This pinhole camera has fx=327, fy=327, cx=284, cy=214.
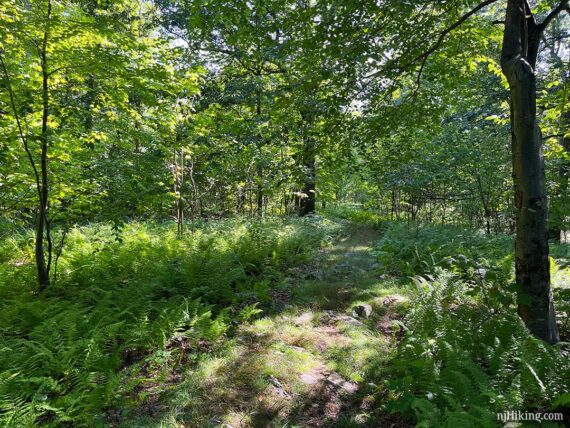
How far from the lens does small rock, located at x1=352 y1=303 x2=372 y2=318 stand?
17.4 ft

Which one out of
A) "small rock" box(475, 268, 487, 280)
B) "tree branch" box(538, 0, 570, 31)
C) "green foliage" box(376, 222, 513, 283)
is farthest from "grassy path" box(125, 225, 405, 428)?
"tree branch" box(538, 0, 570, 31)

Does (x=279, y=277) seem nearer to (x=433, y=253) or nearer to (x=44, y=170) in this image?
(x=433, y=253)

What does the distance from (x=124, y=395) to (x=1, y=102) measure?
16.3 feet

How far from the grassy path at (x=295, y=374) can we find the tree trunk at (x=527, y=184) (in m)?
1.74

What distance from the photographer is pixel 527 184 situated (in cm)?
359

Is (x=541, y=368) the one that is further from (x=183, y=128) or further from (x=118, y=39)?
(x=183, y=128)

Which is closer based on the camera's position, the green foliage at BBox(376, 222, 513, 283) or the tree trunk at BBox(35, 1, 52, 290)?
the tree trunk at BBox(35, 1, 52, 290)

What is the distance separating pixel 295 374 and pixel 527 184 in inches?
131

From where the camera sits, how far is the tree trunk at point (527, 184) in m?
3.55

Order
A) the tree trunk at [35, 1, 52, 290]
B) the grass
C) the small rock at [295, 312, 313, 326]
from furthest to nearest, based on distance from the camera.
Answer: the small rock at [295, 312, 313, 326], the tree trunk at [35, 1, 52, 290], the grass

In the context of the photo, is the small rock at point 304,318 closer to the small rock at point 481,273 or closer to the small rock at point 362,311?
the small rock at point 362,311

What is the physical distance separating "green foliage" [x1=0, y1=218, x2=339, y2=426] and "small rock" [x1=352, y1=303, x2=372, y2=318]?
4.84 feet

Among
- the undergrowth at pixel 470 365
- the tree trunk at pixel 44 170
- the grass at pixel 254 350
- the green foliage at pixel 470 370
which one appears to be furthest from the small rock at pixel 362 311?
the tree trunk at pixel 44 170

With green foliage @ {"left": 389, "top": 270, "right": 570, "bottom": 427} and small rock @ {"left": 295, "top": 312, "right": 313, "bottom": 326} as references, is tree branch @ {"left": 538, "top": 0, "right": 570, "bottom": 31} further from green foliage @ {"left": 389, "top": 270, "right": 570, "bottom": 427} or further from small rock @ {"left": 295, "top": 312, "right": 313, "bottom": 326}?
small rock @ {"left": 295, "top": 312, "right": 313, "bottom": 326}
